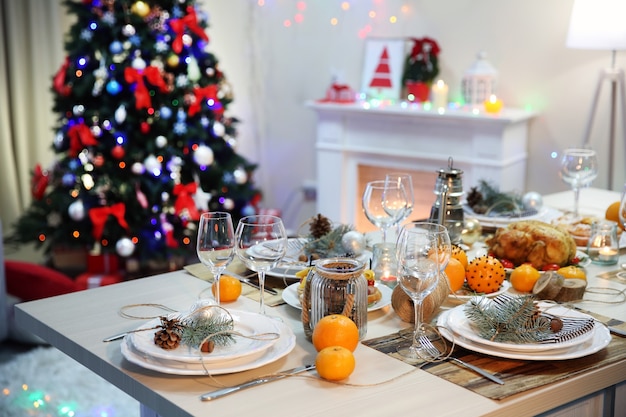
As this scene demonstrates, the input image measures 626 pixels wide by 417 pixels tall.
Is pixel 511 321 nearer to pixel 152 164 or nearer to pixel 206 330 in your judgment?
pixel 206 330

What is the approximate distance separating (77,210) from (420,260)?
257 centimetres

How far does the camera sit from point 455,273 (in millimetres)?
1604

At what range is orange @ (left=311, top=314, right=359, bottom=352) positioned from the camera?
130 centimetres

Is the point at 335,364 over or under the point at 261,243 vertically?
under

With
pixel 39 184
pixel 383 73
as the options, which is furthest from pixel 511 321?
pixel 383 73

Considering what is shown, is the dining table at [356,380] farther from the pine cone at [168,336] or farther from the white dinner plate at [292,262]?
the white dinner plate at [292,262]

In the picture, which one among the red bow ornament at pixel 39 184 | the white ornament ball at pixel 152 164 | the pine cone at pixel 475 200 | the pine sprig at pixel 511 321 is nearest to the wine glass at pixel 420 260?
the pine sprig at pixel 511 321

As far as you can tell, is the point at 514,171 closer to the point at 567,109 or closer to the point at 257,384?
the point at 567,109

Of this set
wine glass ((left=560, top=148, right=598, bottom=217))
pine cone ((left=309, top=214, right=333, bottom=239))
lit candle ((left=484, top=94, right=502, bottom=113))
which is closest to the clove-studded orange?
pine cone ((left=309, top=214, right=333, bottom=239))

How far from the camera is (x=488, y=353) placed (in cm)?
133

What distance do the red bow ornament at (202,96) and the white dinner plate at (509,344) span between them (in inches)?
96.7

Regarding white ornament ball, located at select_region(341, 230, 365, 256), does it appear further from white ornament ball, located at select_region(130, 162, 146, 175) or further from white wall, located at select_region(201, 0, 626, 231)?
white wall, located at select_region(201, 0, 626, 231)

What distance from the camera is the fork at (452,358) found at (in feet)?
4.13

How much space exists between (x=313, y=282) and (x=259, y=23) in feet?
12.1
